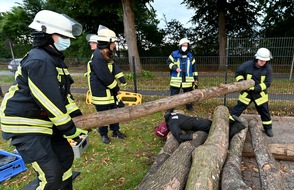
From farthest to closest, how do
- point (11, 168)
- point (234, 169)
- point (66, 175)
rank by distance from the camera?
1. point (11, 168)
2. point (234, 169)
3. point (66, 175)

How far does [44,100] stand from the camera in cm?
208

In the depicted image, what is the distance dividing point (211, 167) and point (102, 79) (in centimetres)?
247

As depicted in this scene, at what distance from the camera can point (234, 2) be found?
568 inches

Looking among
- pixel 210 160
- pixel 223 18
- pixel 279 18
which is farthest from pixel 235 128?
pixel 279 18

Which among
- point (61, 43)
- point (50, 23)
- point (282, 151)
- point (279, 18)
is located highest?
point (279, 18)

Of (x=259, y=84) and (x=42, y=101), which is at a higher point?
(x=42, y=101)

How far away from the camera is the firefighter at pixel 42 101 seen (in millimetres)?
2072

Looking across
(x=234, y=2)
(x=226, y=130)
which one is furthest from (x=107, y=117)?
(x=234, y=2)

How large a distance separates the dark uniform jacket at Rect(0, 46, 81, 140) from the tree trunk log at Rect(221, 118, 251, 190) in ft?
6.45

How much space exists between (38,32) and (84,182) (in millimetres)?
2349

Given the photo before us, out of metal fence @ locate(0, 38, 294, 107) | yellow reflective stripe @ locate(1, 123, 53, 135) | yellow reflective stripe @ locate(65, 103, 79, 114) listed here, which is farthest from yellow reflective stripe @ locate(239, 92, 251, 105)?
yellow reflective stripe @ locate(1, 123, 53, 135)

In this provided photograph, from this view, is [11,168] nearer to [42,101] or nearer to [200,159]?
[42,101]

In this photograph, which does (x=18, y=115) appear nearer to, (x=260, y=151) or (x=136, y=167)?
(x=136, y=167)

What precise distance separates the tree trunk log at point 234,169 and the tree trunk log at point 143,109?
1.02 m
